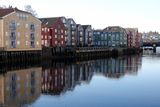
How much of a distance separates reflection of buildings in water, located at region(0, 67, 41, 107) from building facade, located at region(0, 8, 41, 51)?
25.4 metres

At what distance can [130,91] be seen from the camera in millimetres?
32000

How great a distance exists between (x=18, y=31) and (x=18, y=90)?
40.4 meters

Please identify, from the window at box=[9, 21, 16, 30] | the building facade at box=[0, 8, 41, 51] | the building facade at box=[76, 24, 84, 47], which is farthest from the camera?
the building facade at box=[76, 24, 84, 47]

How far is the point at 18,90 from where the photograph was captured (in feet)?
102

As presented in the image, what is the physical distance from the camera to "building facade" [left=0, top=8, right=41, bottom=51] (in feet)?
216

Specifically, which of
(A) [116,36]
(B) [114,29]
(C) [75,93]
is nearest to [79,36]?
(A) [116,36]

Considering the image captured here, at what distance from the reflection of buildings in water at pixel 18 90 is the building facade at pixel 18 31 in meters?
25.4

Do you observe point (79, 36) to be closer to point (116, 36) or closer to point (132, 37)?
point (116, 36)

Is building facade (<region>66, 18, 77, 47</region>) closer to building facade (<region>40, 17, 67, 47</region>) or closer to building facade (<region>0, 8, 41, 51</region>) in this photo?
building facade (<region>40, 17, 67, 47</region>)

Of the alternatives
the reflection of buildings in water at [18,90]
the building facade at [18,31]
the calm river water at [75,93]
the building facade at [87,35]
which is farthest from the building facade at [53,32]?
the calm river water at [75,93]

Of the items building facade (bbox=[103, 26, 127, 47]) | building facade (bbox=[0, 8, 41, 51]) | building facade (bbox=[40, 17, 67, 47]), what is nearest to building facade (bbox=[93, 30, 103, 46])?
building facade (bbox=[103, 26, 127, 47])

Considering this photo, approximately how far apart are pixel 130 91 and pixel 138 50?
117475 mm

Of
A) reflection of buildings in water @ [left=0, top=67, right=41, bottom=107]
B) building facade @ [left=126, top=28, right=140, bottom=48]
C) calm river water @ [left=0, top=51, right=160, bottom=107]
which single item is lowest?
calm river water @ [left=0, top=51, right=160, bottom=107]

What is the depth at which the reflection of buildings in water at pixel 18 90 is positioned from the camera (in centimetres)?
2595
